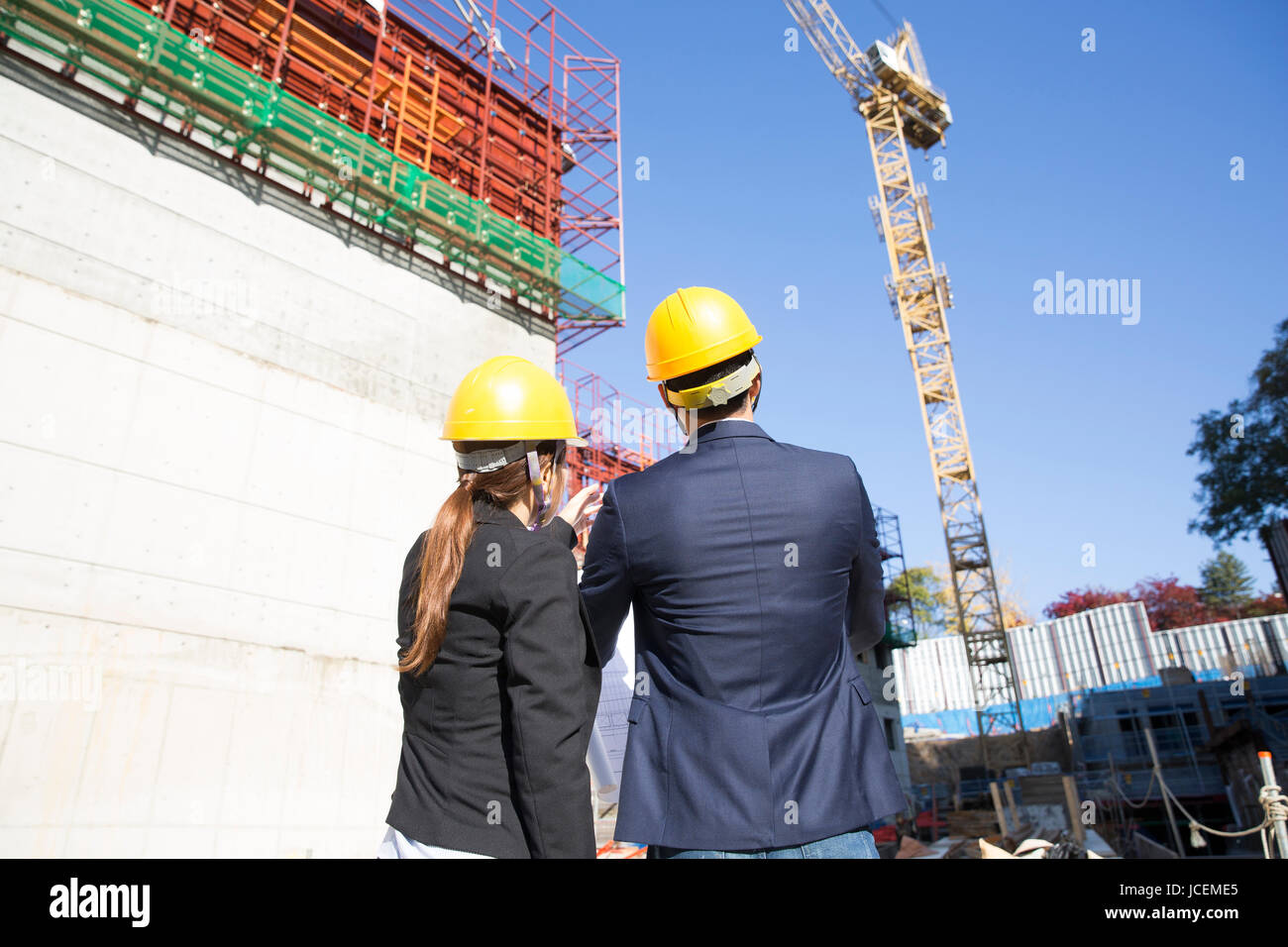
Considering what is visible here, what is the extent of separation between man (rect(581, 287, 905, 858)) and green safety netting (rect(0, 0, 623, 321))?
13.1 metres

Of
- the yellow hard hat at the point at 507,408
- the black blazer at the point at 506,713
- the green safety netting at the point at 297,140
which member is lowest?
the black blazer at the point at 506,713

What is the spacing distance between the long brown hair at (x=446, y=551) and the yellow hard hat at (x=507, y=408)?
13 cm

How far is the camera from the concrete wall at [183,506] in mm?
8477

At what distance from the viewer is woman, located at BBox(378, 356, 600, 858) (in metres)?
1.88

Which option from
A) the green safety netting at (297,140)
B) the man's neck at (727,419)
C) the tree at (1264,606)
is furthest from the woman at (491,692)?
the tree at (1264,606)

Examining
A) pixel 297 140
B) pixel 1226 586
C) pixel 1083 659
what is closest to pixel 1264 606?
pixel 1226 586

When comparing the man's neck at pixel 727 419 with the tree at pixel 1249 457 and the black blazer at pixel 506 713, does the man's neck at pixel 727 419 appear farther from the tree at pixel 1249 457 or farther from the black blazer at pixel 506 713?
the tree at pixel 1249 457

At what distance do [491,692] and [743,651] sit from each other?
0.75 metres

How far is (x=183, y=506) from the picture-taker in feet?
32.1

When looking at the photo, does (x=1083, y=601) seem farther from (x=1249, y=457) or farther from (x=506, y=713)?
(x=506, y=713)

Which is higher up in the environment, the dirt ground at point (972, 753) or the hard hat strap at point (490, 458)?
the hard hat strap at point (490, 458)

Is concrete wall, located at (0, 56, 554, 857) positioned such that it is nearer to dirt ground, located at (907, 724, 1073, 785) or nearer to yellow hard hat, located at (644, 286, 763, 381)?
yellow hard hat, located at (644, 286, 763, 381)
